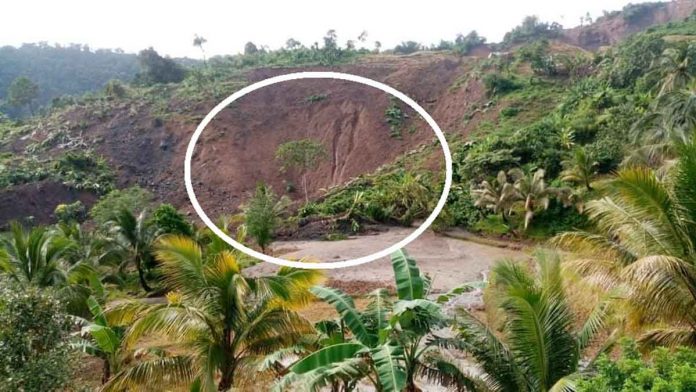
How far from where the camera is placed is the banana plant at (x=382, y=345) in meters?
5.26

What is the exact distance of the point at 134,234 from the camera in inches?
653

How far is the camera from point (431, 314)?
569 cm

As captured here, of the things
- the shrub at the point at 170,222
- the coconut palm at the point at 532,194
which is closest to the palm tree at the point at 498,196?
the coconut palm at the point at 532,194

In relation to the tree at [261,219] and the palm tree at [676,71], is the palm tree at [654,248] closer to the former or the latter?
the tree at [261,219]

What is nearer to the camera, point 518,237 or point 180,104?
point 518,237

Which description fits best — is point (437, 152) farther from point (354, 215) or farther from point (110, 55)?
point (110, 55)

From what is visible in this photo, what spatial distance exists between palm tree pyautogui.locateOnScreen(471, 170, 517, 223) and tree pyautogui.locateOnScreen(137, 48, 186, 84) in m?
35.8

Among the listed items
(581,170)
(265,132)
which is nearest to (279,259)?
(581,170)

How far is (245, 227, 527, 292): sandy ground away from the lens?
640 inches

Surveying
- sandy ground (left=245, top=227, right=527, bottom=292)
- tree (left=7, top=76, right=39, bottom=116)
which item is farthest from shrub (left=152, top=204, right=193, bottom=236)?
tree (left=7, top=76, right=39, bottom=116)

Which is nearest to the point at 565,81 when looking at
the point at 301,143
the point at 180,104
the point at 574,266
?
the point at 301,143

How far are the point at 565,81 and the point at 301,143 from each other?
19.1 m

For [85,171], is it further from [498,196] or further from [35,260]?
[35,260]

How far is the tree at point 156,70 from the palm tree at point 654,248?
47.9m
